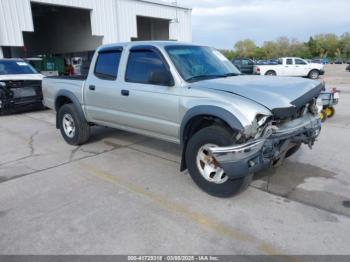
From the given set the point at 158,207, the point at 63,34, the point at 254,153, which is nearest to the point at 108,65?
the point at 158,207

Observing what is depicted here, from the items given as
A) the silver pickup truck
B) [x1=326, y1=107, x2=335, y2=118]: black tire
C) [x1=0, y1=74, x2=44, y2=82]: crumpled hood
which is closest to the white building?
[x1=0, y1=74, x2=44, y2=82]: crumpled hood

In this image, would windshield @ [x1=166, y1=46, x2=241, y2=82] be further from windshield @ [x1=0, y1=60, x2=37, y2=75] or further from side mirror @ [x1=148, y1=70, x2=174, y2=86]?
windshield @ [x1=0, y1=60, x2=37, y2=75]

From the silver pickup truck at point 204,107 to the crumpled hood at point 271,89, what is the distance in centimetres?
1

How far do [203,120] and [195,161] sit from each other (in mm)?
543

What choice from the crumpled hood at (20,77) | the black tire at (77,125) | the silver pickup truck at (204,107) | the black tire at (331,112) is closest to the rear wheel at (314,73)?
the black tire at (331,112)

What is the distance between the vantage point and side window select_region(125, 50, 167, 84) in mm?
4312

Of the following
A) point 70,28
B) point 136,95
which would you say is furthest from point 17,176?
point 70,28

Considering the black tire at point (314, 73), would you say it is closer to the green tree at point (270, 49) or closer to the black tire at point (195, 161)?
the black tire at point (195, 161)

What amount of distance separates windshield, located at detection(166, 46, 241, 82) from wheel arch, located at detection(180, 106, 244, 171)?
22.9 inches

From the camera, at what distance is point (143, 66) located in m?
4.54

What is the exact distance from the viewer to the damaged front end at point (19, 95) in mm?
9516

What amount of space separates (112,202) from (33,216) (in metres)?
0.90

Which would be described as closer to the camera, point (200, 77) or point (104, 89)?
point (200, 77)

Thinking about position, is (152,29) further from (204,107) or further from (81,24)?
(204,107)
